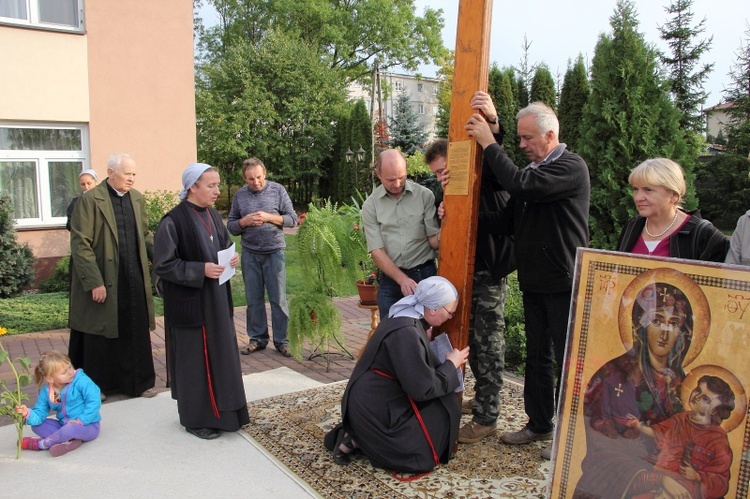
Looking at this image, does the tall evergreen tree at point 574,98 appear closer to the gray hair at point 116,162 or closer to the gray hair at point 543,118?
the gray hair at point 543,118

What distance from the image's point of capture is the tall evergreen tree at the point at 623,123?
9133 millimetres

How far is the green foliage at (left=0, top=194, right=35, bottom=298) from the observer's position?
916cm

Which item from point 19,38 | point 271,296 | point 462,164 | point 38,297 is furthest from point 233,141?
point 462,164

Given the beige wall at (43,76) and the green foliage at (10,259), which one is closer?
the green foliage at (10,259)

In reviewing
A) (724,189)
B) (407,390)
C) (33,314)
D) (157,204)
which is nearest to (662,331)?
(407,390)

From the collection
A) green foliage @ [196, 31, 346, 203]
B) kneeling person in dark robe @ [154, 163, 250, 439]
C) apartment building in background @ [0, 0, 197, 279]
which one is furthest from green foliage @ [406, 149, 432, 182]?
kneeling person in dark robe @ [154, 163, 250, 439]

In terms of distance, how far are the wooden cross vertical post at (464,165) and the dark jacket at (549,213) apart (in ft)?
0.68

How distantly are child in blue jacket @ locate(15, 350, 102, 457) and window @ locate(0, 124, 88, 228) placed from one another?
7438 millimetres

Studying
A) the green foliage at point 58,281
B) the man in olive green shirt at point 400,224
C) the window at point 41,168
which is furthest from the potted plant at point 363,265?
the window at point 41,168

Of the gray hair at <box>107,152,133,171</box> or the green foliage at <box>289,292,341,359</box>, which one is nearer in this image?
the gray hair at <box>107,152,133,171</box>

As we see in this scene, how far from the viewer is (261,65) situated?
25.8m

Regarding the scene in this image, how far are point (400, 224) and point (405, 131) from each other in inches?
700

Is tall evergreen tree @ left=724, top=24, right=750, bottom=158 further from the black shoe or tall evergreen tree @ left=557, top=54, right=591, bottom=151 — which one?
the black shoe

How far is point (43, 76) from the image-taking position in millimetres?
10023
